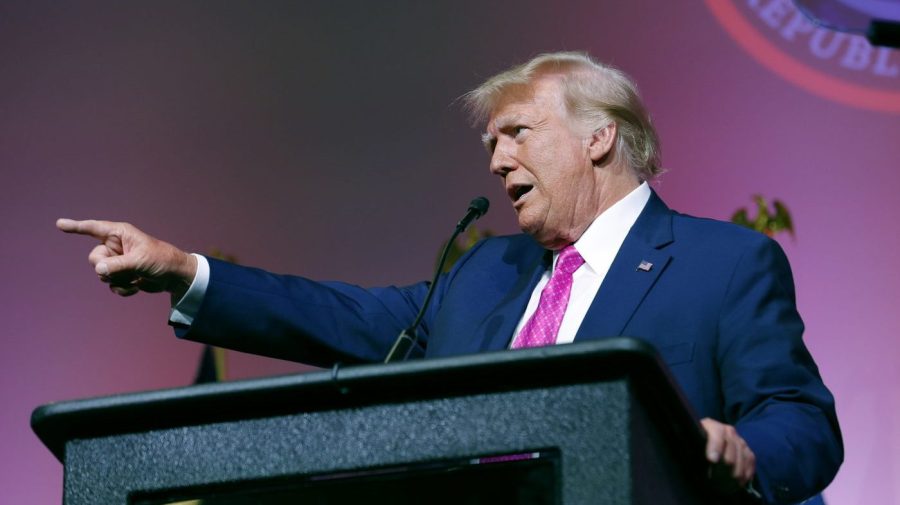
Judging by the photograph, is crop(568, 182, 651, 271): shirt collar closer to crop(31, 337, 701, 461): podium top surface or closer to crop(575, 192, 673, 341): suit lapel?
crop(575, 192, 673, 341): suit lapel

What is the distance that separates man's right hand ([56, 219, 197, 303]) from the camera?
1.64 metres

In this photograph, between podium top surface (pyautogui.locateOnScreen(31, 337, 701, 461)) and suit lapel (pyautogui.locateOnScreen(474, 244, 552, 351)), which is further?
suit lapel (pyautogui.locateOnScreen(474, 244, 552, 351))

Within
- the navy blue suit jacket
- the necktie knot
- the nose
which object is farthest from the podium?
the nose

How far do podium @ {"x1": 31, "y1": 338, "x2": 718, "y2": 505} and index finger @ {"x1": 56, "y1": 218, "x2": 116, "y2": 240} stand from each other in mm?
401

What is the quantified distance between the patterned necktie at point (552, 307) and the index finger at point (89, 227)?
2.01 ft

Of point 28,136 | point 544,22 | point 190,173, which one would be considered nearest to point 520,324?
point 544,22

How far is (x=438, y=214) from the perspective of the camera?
3.47 metres

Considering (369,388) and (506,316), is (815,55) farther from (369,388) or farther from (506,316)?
(369,388)

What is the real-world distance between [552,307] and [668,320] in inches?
10.1

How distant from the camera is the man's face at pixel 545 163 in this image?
2229 mm

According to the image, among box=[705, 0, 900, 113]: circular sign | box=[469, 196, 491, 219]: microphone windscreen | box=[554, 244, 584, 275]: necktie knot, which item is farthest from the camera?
box=[705, 0, 900, 113]: circular sign

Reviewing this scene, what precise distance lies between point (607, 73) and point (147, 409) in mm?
1412

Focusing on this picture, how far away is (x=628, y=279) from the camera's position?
1.90 m

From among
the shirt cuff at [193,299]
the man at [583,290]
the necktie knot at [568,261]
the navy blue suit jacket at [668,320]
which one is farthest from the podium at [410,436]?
the necktie knot at [568,261]
